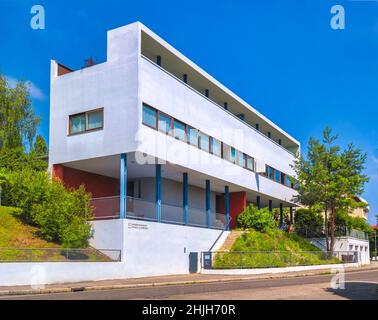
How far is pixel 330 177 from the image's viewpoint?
43.9 meters

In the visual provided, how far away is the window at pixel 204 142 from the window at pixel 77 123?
8.42 meters

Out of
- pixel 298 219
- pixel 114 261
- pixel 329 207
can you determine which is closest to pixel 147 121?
pixel 114 261

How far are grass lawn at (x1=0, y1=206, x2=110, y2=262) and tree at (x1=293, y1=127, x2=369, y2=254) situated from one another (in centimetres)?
2411

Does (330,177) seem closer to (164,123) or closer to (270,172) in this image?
(270,172)

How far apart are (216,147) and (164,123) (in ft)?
24.5

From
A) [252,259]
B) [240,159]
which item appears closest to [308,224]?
[240,159]

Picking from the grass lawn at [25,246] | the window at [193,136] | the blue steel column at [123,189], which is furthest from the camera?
the window at [193,136]

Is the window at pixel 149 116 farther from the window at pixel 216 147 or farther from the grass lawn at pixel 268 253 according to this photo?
the grass lawn at pixel 268 253

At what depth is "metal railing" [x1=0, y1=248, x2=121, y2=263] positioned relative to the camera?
21.2 metres

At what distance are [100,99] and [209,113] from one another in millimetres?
9503

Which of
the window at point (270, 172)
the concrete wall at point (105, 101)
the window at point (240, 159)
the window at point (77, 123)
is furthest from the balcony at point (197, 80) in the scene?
the window at point (77, 123)

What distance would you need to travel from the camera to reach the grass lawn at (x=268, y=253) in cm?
3169

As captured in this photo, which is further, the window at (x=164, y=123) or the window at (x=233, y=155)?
the window at (x=233, y=155)

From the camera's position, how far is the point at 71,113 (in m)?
30.2
